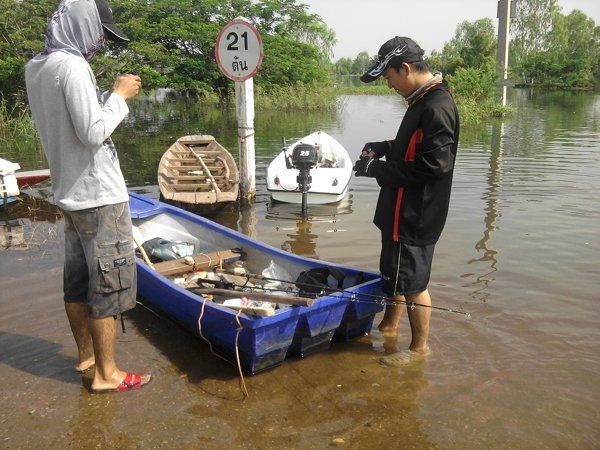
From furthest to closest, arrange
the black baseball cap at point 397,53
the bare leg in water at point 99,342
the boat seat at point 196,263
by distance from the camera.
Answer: the boat seat at point 196,263 → the black baseball cap at point 397,53 → the bare leg in water at point 99,342

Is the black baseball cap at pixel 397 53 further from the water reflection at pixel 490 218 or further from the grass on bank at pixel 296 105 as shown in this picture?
the grass on bank at pixel 296 105

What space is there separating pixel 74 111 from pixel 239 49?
→ 4.94 metres

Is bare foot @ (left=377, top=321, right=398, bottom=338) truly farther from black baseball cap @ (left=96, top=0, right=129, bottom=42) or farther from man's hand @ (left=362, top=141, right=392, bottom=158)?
black baseball cap @ (left=96, top=0, right=129, bottom=42)

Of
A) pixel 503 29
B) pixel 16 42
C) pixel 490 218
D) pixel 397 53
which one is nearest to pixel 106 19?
pixel 397 53

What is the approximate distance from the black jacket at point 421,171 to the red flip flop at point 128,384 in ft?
6.31

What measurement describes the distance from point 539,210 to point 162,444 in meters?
6.82

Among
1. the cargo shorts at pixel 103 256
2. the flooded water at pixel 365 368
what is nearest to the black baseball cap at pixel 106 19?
the cargo shorts at pixel 103 256

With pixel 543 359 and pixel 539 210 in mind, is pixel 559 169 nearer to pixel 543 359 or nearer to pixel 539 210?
pixel 539 210

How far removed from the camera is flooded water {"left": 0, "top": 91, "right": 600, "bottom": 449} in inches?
116

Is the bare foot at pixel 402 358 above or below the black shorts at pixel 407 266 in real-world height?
below

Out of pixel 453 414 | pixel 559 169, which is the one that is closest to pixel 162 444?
pixel 453 414

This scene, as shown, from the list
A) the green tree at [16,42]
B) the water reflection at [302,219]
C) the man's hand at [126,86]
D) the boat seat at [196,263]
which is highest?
the green tree at [16,42]

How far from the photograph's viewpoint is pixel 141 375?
11.5 ft

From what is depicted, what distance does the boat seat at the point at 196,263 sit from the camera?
4.49 metres
